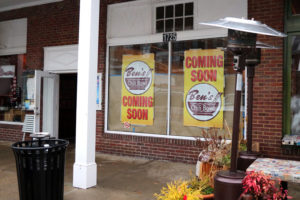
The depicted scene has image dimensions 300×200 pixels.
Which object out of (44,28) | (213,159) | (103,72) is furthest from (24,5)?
(213,159)

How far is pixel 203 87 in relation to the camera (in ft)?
23.7

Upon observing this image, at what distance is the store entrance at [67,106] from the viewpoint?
12.1 metres

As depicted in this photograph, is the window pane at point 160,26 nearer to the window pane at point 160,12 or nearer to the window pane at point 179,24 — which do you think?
the window pane at point 160,12

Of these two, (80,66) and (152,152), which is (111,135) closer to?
(152,152)

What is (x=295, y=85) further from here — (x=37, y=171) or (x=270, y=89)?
(x=37, y=171)

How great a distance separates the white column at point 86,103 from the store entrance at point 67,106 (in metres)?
7.02

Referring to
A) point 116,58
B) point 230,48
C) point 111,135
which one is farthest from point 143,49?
point 230,48

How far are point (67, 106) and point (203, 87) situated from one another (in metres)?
6.98

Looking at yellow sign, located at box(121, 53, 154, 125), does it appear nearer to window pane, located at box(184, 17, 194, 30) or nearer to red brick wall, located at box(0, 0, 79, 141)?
window pane, located at box(184, 17, 194, 30)

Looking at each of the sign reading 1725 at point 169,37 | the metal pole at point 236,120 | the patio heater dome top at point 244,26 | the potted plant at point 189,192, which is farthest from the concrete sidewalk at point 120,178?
the sign reading 1725 at point 169,37

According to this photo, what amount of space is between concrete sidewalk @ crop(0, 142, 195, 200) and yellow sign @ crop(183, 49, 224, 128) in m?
1.17

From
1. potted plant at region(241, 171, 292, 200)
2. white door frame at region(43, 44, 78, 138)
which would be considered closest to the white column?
potted plant at region(241, 171, 292, 200)

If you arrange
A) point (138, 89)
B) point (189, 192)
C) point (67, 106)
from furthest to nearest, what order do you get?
point (67, 106), point (138, 89), point (189, 192)

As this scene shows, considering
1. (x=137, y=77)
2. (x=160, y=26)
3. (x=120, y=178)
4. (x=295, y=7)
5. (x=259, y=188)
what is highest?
(x=295, y=7)
